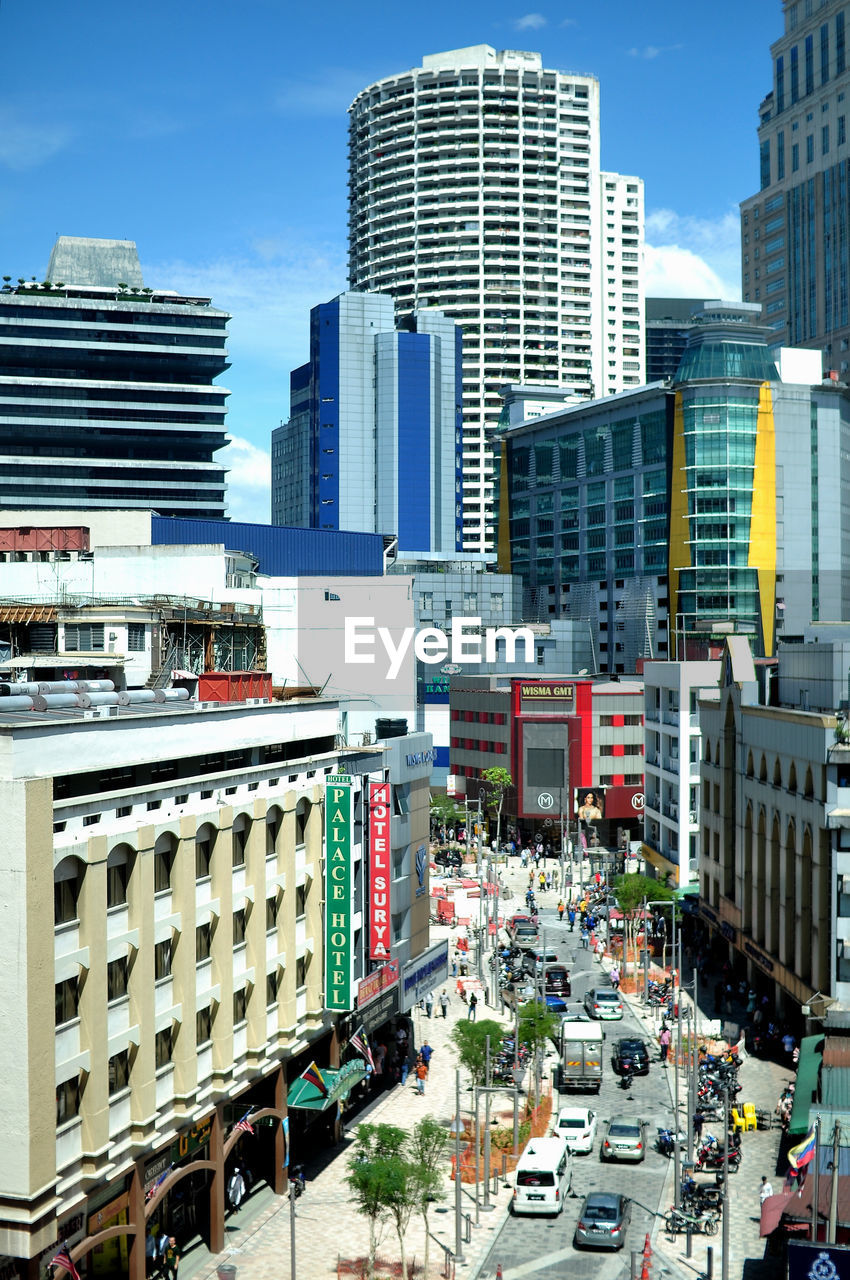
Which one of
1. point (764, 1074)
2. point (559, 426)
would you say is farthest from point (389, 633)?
point (764, 1074)

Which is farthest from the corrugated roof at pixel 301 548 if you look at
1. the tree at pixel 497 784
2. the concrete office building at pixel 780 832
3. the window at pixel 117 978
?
the window at pixel 117 978

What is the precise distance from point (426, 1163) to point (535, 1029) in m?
15.8

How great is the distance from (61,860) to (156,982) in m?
6.46

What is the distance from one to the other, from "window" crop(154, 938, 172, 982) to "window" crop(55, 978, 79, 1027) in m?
4.30

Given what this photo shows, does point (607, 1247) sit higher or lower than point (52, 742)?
lower

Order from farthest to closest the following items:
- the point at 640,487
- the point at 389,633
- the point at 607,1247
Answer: the point at 640,487 < the point at 389,633 < the point at 607,1247

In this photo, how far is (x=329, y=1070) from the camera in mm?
52812

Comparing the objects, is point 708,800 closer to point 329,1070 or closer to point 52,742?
point 329,1070

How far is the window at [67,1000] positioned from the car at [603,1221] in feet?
60.5

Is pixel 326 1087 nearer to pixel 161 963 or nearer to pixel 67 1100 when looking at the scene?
pixel 161 963

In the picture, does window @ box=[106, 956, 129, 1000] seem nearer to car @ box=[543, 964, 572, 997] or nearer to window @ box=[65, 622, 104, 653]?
car @ box=[543, 964, 572, 997]

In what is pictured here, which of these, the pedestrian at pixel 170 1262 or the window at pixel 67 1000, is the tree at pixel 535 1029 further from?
the window at pixel 67 1000

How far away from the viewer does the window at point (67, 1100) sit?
114 ft

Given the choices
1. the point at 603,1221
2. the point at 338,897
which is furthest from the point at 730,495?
the point at 603,1221
